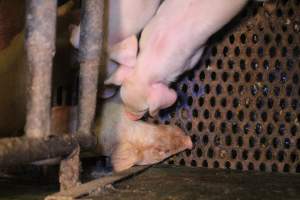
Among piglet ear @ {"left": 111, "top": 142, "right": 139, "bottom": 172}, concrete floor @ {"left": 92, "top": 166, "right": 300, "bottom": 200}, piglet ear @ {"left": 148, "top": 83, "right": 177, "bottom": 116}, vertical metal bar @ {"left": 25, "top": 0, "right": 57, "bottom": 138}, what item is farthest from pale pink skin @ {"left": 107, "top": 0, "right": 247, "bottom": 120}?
vertical metal bar @ {"left": 25, "top": 0, "right": 57, "bottom": 138}

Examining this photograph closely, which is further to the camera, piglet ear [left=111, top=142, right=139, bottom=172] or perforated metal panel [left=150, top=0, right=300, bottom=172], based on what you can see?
perforated metal panel [left=150, top=0, right=300, bottom=172]

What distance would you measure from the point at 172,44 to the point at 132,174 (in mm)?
426

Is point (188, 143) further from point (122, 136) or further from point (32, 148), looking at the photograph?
point (32, 148)

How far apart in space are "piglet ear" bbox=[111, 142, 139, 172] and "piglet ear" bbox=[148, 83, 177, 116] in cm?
14

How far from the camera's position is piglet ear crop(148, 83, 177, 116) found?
151 centimetres

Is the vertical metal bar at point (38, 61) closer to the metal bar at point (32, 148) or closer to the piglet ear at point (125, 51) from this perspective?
the metal bar at point (32, 148)

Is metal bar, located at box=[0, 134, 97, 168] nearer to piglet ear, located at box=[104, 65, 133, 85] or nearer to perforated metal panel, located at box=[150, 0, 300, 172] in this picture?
piglet ear, located at box=[104, 65, 133, 85]

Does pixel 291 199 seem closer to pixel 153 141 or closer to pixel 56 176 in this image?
pixel 153 141

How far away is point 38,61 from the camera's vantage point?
3.22 feet

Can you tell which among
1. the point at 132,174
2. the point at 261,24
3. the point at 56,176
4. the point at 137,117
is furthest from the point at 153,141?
the point at 261,24

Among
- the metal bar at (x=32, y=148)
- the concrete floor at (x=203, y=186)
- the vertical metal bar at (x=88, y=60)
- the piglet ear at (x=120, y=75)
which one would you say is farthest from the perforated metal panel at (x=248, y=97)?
the metal bar at (x=32, y=148)

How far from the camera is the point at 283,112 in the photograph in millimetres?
A: 1679

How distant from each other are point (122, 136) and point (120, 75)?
222mm

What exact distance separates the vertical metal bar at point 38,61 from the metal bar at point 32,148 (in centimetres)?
3
